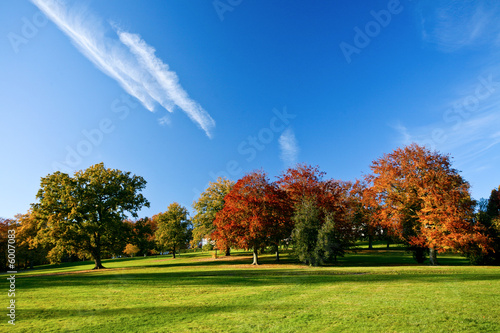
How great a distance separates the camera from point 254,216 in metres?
30.5

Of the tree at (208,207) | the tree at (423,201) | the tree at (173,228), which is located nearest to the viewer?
the tree at (423,201)

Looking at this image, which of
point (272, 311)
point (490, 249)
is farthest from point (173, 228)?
point (272, 311)

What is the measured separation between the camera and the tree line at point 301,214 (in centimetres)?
2686

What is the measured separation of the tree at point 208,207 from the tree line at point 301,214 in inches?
459

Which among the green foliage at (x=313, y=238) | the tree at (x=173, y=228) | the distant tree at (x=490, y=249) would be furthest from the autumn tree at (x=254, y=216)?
the tree at (x=173, y=228)

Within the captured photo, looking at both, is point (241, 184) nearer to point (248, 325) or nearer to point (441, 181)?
point (441, 181)

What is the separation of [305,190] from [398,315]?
95.3ft

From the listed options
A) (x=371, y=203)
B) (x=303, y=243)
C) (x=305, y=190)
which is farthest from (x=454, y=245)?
(x=305, y=190)

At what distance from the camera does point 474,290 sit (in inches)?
433

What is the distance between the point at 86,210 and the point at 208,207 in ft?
65.2

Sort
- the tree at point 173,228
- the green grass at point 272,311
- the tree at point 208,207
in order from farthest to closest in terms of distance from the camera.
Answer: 1. the tree at point 173,228
2. the tree at point 208,207
3. the green grass at point 272,311

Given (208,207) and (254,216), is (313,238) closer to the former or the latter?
(254,216)

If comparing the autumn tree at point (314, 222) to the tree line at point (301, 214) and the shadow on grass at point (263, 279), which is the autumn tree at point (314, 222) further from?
the shadow on grass at point (263, 279)

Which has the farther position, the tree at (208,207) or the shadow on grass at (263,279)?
the tree at (208,207)
